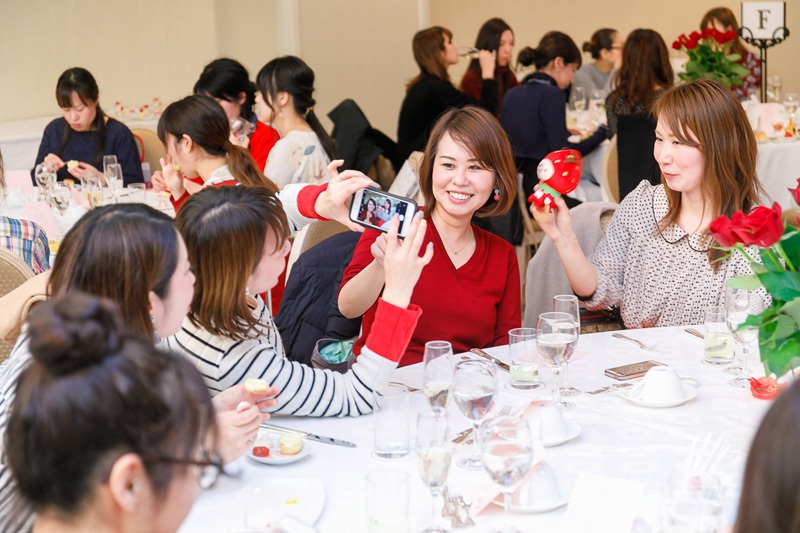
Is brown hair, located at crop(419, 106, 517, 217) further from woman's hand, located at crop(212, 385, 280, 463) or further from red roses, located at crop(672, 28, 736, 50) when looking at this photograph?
red roses, located at crop(672, 28, 736, 50)

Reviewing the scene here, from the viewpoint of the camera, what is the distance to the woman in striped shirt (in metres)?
1.74

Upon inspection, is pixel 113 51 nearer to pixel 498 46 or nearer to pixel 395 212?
pixel 498 46

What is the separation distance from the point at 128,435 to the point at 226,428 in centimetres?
52

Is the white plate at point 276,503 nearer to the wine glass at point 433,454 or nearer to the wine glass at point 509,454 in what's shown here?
the wine glass at point 433,454

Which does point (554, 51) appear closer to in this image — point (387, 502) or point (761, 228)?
point (761, 228)

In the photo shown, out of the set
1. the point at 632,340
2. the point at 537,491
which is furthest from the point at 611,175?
the point at 537,491

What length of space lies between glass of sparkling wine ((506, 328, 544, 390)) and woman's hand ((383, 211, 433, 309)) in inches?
9.0

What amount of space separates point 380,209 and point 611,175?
2786 millimetres

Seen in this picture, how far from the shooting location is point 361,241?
2.38 meters

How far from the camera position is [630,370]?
196cm

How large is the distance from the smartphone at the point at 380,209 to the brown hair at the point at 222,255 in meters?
0.33

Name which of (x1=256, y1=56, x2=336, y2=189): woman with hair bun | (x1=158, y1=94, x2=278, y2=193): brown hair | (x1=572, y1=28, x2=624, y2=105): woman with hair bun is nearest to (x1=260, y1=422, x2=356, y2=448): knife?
(x1=158, y1=94, x2=278, y2=193): brown hair

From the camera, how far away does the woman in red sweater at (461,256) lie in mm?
2355

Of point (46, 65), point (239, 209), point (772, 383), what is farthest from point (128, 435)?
point (46, 65)
